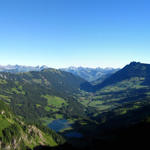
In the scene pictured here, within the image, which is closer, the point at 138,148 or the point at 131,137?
the point at 138,148

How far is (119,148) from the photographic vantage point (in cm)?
15262

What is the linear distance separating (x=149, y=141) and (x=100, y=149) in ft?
246

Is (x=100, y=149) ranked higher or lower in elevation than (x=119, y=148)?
lower

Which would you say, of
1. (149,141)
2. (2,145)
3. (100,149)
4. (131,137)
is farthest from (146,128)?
(2,145)

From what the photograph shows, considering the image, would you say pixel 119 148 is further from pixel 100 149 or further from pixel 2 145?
pixel 2 145

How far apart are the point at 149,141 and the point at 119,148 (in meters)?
29.9

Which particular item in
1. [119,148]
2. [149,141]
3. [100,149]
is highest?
[149,141]

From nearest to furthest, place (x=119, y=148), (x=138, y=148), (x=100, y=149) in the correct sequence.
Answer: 1. (x=138, y=148)
2. (x=119, y=148)
3. (x=100, y=149)

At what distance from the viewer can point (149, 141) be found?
132m

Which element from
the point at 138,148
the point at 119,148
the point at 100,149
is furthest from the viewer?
the point at 100,149

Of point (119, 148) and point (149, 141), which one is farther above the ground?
point (149, 141)

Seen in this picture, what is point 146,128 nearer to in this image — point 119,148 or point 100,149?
point 119,148

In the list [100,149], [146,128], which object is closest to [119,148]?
[146,128]

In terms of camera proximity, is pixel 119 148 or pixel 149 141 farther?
pixel 119 148
